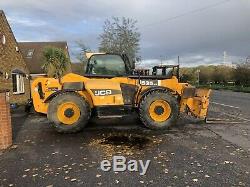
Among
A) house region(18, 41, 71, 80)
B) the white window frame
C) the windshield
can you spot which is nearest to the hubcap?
the windshield

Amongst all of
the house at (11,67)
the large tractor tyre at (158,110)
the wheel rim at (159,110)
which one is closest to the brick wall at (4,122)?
the large tractor tyre at (158,110)

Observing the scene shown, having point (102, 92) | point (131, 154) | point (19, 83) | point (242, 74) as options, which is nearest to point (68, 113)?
point (102, 92)

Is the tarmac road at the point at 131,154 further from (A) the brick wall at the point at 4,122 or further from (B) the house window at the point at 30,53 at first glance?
(B) the house window at the point at 30,53

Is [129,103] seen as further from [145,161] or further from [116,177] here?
[116,177]

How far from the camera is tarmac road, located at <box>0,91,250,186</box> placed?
5434 mm

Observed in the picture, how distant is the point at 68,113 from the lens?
9.27 meters

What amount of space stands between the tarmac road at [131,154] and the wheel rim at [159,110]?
472mm

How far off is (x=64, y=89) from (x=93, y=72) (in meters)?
1.08

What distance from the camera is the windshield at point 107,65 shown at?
994 centimetres

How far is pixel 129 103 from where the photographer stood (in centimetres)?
960

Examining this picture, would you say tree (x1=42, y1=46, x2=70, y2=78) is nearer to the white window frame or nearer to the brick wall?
the white window frame

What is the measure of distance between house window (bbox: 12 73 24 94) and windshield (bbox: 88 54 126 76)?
1363cm

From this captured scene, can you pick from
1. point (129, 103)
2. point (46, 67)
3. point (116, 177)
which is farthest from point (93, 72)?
point (46, 67)

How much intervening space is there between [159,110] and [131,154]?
2.95 meters
